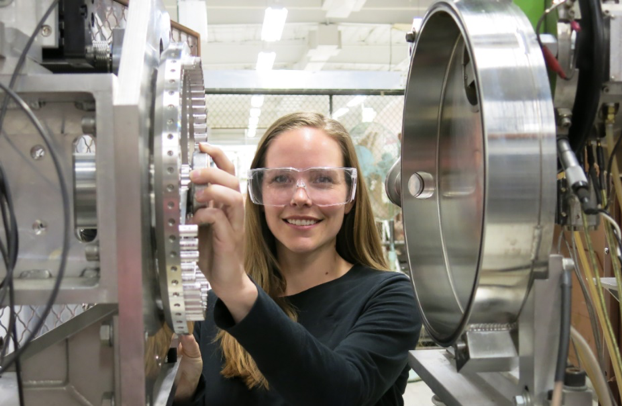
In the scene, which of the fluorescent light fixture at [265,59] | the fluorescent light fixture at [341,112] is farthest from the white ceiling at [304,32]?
the fluorescent light fixture at [341,112]

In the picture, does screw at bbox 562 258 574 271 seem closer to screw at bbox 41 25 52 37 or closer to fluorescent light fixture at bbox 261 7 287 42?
screw at bbox 41 25 52 37

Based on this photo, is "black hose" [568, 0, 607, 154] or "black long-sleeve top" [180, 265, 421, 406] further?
"black long-sleeve top" [180, 265, 421, 406]

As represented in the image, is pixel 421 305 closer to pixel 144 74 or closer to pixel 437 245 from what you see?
pixel 437 245

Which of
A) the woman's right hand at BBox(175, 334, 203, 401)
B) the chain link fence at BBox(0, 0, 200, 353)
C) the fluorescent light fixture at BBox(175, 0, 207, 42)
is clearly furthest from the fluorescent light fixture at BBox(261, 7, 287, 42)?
the woman's right hand at BBox(175, 334, 203, 401)

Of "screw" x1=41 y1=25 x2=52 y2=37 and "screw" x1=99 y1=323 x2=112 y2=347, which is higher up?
"screw" x1=41 y1=25 x2=52 y2=37

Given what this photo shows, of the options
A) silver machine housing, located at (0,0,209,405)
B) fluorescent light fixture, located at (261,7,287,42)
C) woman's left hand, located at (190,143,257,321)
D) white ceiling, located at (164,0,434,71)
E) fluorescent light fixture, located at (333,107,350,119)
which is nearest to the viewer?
Result: silver machine housing, located at (0,0,209,405)

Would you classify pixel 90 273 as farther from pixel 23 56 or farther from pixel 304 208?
pixel 304 208

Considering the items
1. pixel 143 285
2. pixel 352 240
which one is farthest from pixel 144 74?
pixel 352 240

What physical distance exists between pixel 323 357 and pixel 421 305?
0.18m

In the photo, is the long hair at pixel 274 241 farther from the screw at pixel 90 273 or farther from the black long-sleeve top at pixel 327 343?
the screw at pixel 90 273

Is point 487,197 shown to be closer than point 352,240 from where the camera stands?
Yes

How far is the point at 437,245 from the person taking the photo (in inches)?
34.8

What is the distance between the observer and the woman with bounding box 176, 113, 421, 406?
82cm

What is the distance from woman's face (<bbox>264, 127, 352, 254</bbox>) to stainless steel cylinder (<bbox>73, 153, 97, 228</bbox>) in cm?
64
